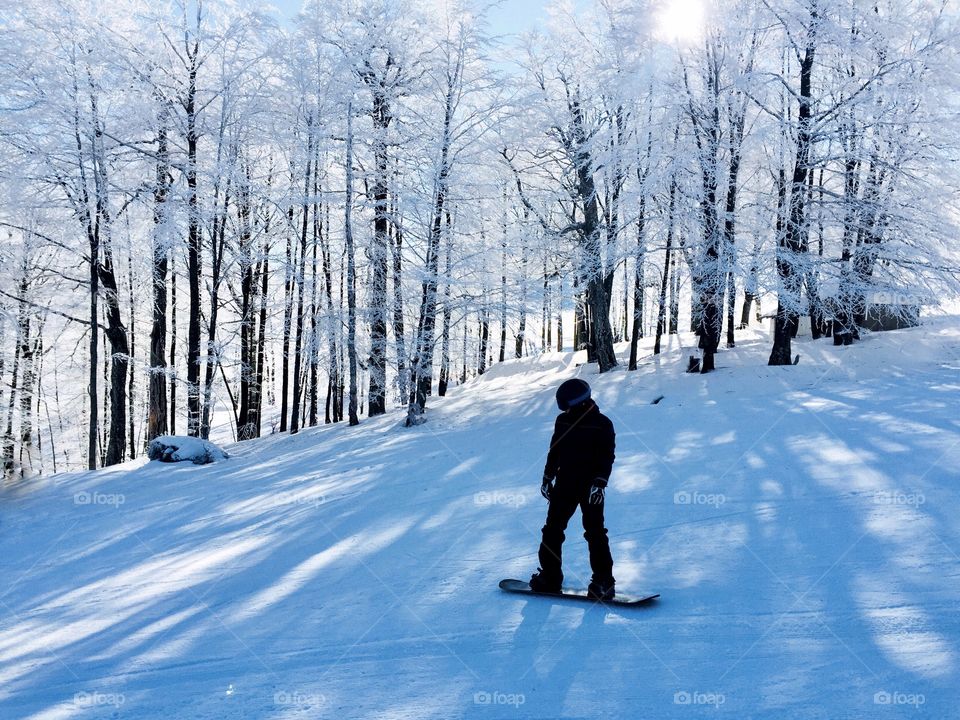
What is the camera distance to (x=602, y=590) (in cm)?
505

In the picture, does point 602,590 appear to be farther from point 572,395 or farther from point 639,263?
point 639,263

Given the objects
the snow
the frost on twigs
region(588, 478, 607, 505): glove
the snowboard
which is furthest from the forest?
region(588, 478, 607, 505): glove

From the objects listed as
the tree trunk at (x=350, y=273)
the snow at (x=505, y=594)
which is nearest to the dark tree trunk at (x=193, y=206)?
the tree trunk at (x=350, y=273)

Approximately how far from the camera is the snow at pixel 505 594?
3852mm

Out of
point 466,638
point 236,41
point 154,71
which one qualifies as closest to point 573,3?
point 236,41

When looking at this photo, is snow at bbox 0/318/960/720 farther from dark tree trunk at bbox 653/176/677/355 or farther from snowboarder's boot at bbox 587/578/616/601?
dark tree trunk at bbox 653/176/677/355

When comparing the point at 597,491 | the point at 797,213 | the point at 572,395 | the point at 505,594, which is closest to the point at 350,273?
the point at 797,213

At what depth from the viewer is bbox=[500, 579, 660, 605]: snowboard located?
4.93 meters

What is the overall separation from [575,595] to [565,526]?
56 centimetres

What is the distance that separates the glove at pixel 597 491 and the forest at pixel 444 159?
12026 mm

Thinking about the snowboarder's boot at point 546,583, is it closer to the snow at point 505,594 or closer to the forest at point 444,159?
the snow at point 505,594

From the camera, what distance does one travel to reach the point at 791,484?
771 centimetres

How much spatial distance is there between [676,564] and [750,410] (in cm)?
760

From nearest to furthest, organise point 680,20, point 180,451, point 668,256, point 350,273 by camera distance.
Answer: point 180,451 < point 680,20 < point 350,273 < point 668,256
